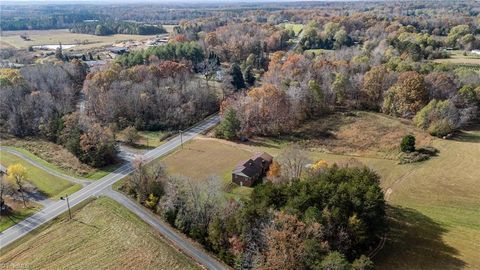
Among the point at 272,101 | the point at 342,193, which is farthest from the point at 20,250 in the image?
the point at 272,101

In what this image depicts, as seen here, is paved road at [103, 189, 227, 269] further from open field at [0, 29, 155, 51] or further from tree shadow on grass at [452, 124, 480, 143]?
open field at [0, 29, 155, 51]

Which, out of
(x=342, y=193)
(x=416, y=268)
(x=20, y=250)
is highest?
(x=342, y=193)

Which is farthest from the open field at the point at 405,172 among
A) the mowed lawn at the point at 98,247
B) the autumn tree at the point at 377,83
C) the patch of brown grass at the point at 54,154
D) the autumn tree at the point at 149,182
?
the mowed lawn at the point at 98,247

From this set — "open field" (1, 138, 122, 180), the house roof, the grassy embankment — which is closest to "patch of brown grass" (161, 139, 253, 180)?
the house roof

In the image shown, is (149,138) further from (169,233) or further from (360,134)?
(360,134)

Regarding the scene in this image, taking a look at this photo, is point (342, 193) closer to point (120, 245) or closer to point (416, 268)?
point (416, 268)

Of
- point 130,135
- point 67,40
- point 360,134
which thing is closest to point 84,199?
point 130,135
